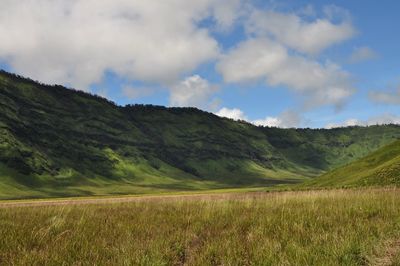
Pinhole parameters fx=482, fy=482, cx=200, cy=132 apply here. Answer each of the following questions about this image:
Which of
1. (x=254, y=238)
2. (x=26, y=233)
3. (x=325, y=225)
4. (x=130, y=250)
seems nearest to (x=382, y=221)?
(x=325, y=225)

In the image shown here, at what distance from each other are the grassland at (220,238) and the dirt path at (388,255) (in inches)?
0.6

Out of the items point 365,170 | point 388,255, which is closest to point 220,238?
point 388,255

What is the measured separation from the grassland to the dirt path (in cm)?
1

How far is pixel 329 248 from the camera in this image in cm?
782

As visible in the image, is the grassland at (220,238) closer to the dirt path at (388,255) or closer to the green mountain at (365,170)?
the dirt path at (388,255)

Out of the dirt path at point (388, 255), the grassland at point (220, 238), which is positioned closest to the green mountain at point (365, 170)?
the grassland at point (220, 238)

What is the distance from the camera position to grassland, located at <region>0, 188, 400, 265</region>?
24.9ft

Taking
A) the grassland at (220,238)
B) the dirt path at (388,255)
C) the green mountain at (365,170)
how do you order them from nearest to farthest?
the dirt path at (388,255)
the grassland at (220,238)
the green mountain at (365,170)

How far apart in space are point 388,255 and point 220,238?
3.33 metres

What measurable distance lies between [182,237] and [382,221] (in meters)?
4.36

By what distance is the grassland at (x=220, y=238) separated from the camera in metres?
7.59

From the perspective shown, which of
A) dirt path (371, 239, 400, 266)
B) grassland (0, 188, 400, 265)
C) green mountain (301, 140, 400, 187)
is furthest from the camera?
green mountain (301, 140, 400, 187)

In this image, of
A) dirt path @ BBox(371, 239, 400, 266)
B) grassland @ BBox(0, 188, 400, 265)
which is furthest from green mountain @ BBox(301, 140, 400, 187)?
dirt path @ BBox(371, 239, 400, 266)

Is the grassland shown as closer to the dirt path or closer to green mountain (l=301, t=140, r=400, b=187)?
the dirt path
